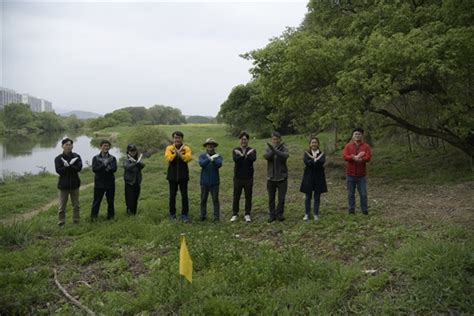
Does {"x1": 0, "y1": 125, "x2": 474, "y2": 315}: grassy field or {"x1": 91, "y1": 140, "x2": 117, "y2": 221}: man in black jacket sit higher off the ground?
{"x1": 91, "y1": 140, "x2": 117, "y2": 221}: man in black jacket

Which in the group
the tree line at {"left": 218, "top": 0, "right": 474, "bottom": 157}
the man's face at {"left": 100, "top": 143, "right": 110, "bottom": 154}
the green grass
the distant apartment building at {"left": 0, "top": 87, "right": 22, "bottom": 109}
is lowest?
the green grass

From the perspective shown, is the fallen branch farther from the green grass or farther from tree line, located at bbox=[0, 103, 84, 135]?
tree line, located at bbox=[0, 103, 84, 135]

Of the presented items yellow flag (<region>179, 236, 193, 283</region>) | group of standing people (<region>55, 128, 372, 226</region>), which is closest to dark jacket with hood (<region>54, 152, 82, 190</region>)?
group of standing people (<region>55, 128, 372, 226</region>)

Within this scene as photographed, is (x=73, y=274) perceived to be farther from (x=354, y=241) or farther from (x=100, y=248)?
(x=354, y=241)

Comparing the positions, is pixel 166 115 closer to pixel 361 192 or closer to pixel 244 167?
pixel 244 167

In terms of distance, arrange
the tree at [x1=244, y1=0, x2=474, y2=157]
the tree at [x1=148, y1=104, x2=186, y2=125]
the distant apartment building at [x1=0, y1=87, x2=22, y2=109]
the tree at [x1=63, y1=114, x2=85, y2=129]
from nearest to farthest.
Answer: the tree at [x1=244, y1=0, x2=474, y2=157], the tree at [x1=63, y1=114, x2=85, y2=129], the tree at [x1=148, y1=104, x2=186, y2=125], the distant apartment building at [x1=0, y1=87, x2=22, y2=109]

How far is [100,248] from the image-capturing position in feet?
21.3

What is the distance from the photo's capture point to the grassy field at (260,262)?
4414mm

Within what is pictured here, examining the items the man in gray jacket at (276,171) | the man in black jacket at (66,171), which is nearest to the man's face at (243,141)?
the man in gray jacket at (276,171)

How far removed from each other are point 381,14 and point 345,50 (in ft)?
→ 7.13

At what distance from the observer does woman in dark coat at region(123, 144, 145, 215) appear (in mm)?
9266

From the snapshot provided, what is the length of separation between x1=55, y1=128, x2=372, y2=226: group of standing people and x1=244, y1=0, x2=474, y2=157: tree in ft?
11.2

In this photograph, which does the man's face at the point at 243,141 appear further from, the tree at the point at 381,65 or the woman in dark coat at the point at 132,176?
the tree at the point at 381,65

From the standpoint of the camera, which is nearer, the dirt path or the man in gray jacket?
the man in gray jacket
